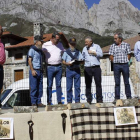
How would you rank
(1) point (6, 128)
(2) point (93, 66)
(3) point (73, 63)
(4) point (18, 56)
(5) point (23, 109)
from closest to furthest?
(1) point (6, 128)
(5) point (23, 109)
(3) point (73, 63)
(2) point (93, 66)
(4) point (18, 56)

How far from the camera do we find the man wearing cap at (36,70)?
5062mm

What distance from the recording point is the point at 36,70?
5.16 meters

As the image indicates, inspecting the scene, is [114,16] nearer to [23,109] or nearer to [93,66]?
[93,66]

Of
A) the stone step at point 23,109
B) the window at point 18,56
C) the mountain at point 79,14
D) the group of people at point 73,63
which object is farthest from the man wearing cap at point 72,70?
the mountain at point 79,14

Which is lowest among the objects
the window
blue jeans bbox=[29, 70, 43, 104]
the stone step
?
the stone step

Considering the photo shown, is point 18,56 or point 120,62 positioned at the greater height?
point 18,56

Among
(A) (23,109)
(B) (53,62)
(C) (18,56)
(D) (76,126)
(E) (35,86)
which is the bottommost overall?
(D) (76,126)

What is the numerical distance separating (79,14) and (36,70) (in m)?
145

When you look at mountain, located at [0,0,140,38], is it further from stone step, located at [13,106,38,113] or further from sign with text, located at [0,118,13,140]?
sign with text, located at [0,118,13,140]

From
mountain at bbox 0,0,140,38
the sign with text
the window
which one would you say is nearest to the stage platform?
the sign with text

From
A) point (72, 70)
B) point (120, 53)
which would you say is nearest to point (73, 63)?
point (72, 70)

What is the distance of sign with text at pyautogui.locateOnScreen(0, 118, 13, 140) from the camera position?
11.4 ft

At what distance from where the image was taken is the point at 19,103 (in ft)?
24.5

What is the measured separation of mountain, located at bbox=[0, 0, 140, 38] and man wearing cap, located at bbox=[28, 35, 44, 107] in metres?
101
